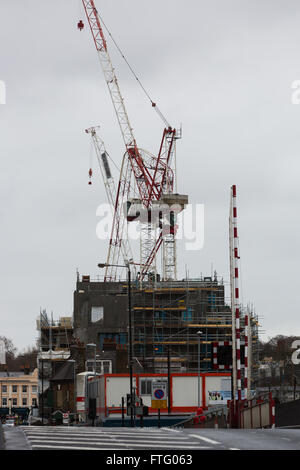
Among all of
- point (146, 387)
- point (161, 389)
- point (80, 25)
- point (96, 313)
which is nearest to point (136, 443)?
point (161, 389)

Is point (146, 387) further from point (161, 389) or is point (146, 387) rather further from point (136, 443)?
point (136, 443)

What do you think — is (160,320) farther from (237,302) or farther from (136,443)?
(136,443)

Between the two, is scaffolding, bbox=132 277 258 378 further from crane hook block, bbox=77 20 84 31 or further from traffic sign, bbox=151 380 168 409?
crane hook block, bbox=77 20 84 31

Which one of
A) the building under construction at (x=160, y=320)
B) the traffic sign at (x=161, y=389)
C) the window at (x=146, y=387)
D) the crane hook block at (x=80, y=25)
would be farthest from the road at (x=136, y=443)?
the crane hook block at (x=80, y=25)

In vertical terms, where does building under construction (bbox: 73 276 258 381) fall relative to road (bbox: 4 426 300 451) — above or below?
above

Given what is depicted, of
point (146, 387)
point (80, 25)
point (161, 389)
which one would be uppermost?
point (80, 25)

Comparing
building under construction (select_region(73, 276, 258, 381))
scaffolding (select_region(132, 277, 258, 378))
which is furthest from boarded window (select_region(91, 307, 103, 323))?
scaffolding (select_region(132, 277, 258, 378))

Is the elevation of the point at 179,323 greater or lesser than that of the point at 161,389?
greater

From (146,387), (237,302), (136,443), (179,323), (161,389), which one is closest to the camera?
(136,443)

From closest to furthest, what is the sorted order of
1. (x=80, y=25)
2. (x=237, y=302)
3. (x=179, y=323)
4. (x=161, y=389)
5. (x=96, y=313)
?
(x=237, y=302), (x=161, y=389), (x=179, y=323), (x=96, y=313), (x=80, y=25)

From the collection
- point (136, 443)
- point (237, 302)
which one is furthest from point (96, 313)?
point (136, 443)

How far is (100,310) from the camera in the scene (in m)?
123

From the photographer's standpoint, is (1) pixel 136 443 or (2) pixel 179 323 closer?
(1) pixel 136 443
